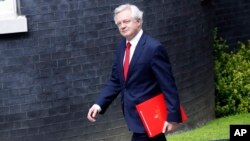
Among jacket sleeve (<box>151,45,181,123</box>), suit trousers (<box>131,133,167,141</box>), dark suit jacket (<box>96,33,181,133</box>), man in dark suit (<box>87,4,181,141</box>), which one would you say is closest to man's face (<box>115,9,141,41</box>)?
man in dark suit (<box>87,4,181,141</box>)

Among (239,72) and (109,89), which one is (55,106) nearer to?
(109,89)

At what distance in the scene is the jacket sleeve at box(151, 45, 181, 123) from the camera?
21.4 feet

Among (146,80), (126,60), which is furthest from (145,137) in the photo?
(126,60)

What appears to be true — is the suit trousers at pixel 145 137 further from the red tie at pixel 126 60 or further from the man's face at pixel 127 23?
the man's face at pixel 127 23

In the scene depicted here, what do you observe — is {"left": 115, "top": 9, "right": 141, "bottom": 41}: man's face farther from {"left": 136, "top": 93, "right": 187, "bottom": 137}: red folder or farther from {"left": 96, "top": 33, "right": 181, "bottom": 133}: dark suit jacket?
{"left": 136, "top": 93, "right": 187, "bottom": 137}: red folder

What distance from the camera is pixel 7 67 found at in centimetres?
901

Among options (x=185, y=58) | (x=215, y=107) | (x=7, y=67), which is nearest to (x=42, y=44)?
(x=7, y=67)

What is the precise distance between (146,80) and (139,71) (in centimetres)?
9

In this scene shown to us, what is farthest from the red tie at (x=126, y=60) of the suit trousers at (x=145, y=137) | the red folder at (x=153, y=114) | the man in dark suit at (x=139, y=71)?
the suit trousers at (x=145, y=137)

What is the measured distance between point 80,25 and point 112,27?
42 centimetres

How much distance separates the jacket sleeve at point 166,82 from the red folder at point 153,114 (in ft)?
0.28

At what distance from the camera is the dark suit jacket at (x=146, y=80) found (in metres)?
6.56

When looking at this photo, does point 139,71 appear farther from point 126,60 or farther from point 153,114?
point 153,114

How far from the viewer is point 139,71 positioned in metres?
6.64
